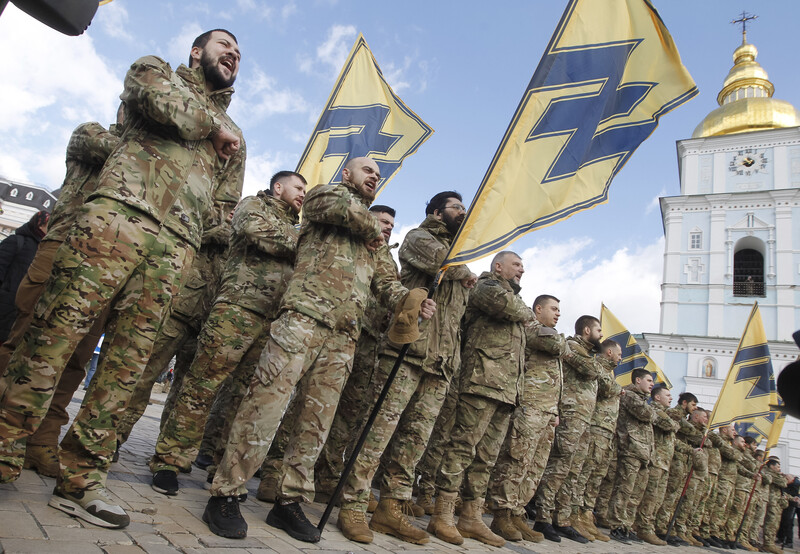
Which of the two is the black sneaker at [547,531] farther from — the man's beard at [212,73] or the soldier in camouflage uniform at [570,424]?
the man's beard at [212,73]

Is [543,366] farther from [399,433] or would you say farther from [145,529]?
[145,529]

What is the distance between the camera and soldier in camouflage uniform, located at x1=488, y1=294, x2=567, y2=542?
183 inches

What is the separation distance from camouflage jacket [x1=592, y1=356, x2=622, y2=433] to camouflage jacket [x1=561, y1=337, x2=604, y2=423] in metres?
0.56

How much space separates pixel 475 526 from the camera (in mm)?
4055

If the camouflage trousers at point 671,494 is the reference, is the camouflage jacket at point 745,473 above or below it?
above

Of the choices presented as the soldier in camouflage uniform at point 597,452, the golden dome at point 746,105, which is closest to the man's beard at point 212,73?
the soldier in camouflage uniform at point 597,452

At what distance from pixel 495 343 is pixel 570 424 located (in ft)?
7.17

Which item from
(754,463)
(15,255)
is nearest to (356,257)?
(15,255)

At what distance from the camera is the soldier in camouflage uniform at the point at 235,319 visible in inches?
126

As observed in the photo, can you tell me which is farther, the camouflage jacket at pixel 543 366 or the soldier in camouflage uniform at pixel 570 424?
the soldier in camouflage uniform at pixel 570 424

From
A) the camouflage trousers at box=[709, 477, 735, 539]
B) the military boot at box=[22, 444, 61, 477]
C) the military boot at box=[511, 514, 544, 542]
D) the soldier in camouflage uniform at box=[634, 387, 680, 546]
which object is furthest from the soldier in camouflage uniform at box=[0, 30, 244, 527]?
the camouflage trousers at box=[709, 477, 735, 539]

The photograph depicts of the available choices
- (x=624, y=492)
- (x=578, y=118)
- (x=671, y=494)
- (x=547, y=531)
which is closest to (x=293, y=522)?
(x=578, y=118)

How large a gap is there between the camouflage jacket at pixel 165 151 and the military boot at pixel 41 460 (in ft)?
4.97

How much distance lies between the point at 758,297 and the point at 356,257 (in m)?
31.3
